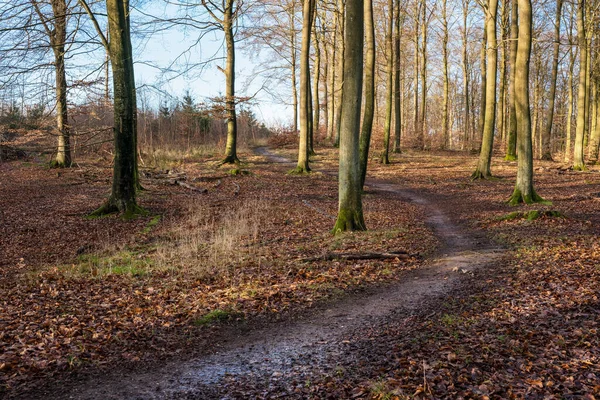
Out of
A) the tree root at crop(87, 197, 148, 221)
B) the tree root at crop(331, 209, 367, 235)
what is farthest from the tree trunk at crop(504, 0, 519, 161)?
the tree root at crop(87, 197, 148, 221)

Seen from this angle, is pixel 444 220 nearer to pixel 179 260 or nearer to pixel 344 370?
pixel 179 260

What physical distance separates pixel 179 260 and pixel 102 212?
568 centimetres

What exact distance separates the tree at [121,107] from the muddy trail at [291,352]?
8.95 meters

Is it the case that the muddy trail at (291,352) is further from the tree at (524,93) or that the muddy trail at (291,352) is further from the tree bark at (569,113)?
the tree bark at (569,113)

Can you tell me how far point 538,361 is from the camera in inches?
171

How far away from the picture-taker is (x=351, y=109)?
418 inches

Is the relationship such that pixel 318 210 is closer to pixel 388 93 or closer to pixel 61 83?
pixel 61 83

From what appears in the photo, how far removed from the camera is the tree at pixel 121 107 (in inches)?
507

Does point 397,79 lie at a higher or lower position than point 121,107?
higher

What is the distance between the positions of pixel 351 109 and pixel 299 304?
543 centimetres

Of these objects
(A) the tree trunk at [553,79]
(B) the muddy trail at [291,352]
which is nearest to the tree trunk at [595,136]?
(A) the tree trunk at [553,79]

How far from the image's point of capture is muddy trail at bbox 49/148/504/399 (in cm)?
434

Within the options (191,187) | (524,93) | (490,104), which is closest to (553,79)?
(490,104)

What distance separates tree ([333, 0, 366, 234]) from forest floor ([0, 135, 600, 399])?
99 cm
